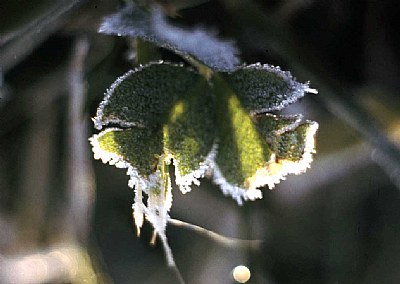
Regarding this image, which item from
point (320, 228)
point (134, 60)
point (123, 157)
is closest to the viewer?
point (123, 157)

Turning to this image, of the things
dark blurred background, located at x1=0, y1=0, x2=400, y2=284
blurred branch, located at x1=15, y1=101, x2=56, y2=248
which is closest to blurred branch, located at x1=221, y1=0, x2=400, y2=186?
dark blurred background, located at x1=0, y1=0, x2=400, y2=284

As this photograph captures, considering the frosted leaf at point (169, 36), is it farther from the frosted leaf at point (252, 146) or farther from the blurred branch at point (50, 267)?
the blurred branch at point (50, 267)

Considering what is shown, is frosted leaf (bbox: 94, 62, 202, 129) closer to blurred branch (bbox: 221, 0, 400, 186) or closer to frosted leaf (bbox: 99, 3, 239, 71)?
frosted leaf (bbox: 99, 3, 239, 71)

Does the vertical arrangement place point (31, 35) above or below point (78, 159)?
above

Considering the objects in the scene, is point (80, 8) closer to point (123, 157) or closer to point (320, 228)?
point (123, 157)

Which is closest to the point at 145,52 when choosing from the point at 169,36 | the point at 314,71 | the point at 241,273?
the point at 169,36

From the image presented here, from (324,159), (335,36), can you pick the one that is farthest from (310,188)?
(335,36)

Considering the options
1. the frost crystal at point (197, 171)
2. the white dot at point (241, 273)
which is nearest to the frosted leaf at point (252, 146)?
the frost crystal at point (197, 171)

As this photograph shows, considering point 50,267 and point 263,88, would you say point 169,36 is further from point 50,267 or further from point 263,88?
point 50,267
